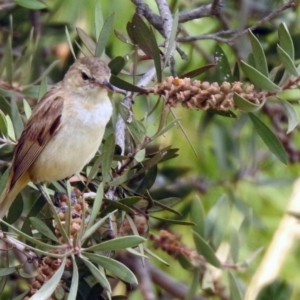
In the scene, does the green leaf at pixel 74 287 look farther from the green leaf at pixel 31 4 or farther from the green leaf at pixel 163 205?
the green leaf at pixel 31 4

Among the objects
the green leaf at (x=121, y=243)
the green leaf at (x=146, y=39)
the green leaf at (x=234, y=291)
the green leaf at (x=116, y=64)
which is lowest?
the green leaf at (x=234, y=291)

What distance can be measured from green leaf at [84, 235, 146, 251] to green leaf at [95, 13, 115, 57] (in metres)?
0.90

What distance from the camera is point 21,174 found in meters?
3.47


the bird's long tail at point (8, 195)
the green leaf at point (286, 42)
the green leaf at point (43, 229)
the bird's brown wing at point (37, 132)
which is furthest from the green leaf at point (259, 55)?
the bird's long tail at point (8, 195)

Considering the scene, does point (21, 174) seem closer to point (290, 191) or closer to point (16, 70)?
point (16, 70)

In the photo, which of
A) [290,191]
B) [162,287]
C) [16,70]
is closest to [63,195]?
[16,70]

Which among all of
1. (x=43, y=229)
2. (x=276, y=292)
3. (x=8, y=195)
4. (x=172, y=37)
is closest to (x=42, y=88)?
(x=8, y=195)

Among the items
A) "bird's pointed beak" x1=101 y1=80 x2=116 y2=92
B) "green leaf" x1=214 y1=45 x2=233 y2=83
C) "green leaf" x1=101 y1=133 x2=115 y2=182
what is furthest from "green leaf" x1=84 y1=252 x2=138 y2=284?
"green leaf" x1=214 y1=45 x2=233 y2=83

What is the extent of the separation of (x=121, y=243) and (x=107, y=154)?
1.26ft

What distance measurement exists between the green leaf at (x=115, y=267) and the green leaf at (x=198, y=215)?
0.91 meters

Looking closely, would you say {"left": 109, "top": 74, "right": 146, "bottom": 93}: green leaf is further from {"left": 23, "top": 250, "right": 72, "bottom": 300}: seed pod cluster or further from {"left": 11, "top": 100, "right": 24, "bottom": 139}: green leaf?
{"left": 23, "top": 250, "right": 72, "bottom": 300}: seed pod cluster

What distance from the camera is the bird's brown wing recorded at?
3379mm

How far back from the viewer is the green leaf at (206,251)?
3.04 m

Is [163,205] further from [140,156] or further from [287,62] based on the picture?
[287,62]
